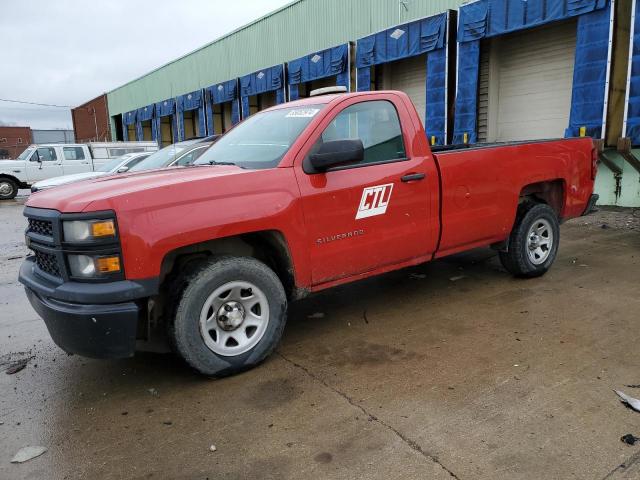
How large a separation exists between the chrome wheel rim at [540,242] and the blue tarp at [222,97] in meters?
19.5

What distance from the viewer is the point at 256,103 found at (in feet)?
76.6

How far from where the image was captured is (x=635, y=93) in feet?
31.0

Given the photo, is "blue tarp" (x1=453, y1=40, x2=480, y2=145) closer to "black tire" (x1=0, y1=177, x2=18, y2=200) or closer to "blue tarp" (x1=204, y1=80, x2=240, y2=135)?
"blue tarp" (x1=204, y1=80, x2=240, y2=135)

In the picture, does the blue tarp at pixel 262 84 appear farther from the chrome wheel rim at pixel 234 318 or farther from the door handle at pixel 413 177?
the chrome wheel rim at pixel 234 318

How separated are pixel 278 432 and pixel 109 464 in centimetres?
88

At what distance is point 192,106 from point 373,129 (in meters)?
25.6

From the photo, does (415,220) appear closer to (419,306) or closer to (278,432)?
(419,306)

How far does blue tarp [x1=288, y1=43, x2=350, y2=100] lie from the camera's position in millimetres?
16594

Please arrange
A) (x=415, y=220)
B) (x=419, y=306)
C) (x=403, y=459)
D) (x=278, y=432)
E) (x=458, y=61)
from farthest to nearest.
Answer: (x=458, y=61), (x=419, y=306), (x=415, y=220), (x=278, y=432), (x=403, y=459)

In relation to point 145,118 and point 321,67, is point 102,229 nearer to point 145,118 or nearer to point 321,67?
point 321,67

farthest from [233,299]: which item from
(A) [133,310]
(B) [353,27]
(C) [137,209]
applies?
(B) [353,27]

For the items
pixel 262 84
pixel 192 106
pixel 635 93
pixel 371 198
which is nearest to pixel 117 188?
pixel 371 198

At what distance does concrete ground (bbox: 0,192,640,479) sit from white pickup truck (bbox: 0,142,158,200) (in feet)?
53.9

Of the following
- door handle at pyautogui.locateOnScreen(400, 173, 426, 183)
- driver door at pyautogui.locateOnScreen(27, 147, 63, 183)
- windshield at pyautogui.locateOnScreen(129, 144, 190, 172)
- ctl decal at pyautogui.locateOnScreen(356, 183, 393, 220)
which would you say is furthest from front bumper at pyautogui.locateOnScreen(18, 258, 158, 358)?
driver door at pyautogui.locateOnScreen(27, 147, 63, 183)
